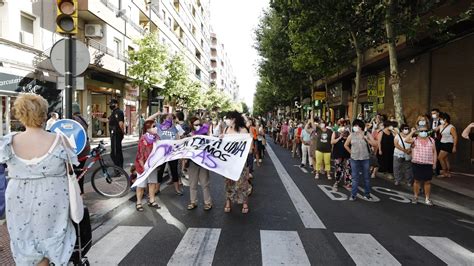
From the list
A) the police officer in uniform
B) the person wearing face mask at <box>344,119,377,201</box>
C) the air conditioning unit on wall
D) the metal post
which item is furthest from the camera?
the air conditioning unit on wall

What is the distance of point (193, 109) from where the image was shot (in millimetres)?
47812

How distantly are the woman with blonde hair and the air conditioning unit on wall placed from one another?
74.6 ft

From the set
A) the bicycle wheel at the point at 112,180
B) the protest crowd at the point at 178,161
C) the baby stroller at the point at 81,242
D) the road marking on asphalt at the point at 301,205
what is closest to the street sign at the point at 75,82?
the protest crowd at the point at 178,161

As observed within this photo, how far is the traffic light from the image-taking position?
556 cm

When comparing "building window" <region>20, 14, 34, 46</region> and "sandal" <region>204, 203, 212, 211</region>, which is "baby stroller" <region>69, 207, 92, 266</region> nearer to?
"sandal" <region>204, 203, 212, 211</region>

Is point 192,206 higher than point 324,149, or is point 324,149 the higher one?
point 324,149

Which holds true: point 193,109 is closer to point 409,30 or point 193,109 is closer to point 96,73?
point 96,73

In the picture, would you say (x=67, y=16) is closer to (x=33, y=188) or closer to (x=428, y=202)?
(x=33, y=188)

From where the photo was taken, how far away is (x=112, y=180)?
7.77 meters

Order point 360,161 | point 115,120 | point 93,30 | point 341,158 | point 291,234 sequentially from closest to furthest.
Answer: point 291,234 → point 360,161 → point 115,120 → point 341,158 → point 93,30

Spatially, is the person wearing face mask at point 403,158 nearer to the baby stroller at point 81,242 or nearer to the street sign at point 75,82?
the street sign at point 75,82

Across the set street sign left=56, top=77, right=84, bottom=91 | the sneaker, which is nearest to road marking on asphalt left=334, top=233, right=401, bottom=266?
the sneaker

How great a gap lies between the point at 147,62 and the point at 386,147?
63.9 feet

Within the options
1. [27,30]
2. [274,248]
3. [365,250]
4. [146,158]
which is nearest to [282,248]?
[274,248]
